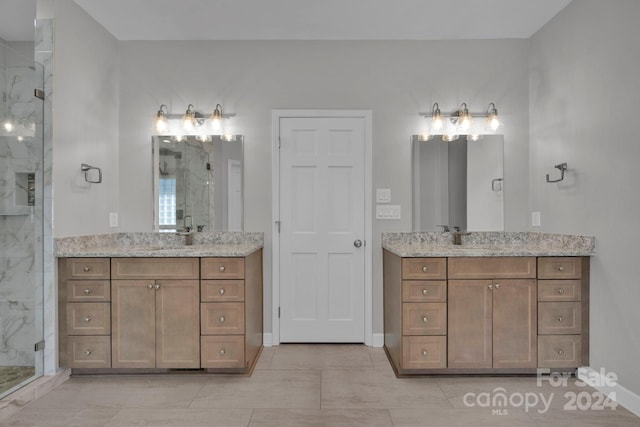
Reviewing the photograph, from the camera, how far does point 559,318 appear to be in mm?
2633

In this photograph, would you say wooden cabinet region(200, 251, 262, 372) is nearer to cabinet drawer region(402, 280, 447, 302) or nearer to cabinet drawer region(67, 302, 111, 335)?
cabinet drawer region(67, 302, 111, 335)

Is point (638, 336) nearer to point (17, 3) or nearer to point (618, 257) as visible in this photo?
point (618, 257)

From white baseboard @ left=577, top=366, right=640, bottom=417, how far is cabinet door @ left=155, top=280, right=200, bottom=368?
265 cm

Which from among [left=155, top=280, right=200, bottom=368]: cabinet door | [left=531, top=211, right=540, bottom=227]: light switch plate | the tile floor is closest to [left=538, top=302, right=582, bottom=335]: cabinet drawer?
the tile floor

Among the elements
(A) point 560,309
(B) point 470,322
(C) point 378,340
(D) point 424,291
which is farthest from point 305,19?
(A) point 560,309

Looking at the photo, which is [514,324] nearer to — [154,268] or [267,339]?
[267,339]

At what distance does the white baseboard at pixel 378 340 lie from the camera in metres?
3.33

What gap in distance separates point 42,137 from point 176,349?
1.69m

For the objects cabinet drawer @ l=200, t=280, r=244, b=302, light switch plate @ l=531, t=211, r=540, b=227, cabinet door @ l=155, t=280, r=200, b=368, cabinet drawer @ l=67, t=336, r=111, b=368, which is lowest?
cabinet drawer @ l=67, t=336, r=111, b=368

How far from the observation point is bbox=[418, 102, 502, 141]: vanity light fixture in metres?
3.27

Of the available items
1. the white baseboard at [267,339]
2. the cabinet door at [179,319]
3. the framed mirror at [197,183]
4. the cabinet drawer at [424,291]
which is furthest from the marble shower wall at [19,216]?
the cabinet drawer at [424,291]

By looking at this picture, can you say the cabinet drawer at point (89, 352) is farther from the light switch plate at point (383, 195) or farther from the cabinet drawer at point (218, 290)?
the light switch plate at point (383, 195)

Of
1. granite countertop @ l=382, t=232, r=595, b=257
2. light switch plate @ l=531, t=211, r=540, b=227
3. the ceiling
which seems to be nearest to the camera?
the ceiling

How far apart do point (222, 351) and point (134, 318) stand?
0.65 metres
